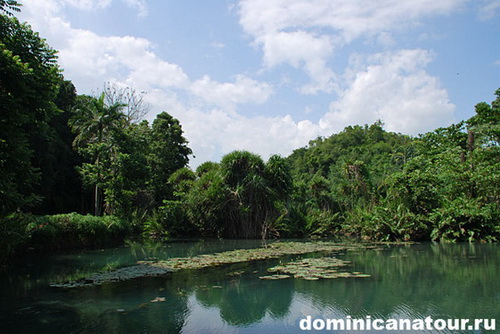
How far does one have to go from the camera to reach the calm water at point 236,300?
4.36 metres

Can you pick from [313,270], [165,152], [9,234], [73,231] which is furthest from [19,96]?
[165,152]

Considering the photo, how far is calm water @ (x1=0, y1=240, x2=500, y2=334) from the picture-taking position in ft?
14.3

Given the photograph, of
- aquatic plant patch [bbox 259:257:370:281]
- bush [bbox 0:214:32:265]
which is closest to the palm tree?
bush [bbox 0:214:32:265]

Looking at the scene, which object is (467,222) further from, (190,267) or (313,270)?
(190,267)

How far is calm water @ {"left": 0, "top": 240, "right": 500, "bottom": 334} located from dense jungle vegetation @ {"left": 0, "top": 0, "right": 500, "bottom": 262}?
223 cm

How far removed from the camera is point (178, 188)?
74.5ft

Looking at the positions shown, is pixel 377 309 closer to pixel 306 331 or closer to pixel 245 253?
pixel 306 331

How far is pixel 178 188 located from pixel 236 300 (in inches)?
702

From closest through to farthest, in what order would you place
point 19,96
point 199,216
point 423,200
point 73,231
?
point 19,96 → point 73,231 → point 423,200 → point 199,216

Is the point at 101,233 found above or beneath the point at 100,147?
beneath

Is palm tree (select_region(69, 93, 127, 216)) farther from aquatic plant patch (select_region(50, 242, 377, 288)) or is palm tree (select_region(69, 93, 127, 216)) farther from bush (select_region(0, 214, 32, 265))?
aquatic plant patch (select_region(50, 242, 377, 288))

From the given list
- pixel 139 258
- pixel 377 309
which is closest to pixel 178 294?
pixel 377 309

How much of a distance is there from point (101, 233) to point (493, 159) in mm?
17506

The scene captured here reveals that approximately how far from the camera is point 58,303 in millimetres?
5285
